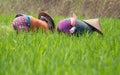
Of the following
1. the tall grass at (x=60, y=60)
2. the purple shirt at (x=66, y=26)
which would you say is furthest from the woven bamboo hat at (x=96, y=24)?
the tall grass at (x=60, y=60)

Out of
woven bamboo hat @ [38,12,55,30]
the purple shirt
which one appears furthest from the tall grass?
woven bamboo hat @ [38,12,55,30]

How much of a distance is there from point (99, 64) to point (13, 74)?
518mm

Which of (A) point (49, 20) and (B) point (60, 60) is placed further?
(A) point (49, 20)

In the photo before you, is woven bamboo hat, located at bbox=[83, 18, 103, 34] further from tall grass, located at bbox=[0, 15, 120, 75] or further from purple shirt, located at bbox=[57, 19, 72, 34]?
tall grass, located at bbox=[0, 15, 120, 75]

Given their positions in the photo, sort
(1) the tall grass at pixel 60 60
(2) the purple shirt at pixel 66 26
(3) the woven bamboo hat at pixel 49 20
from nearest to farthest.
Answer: (1) the tall grass at pixel 60 60, (2) the purple shirt at pixel 66 26, (3) the woven bamboo hat at pixel 49 20

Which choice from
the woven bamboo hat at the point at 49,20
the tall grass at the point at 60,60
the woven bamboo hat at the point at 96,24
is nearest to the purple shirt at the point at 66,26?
the woven bamboo hat at the point at 96,24

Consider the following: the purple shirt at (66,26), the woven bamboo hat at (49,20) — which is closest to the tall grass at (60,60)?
the purple shirt at (66,26)

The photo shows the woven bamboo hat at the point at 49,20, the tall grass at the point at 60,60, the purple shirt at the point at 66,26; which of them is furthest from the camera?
the woven bamboo hat at the point at 49,20

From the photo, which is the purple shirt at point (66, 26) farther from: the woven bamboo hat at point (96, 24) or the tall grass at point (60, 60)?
the tall grass at point (60, 60)

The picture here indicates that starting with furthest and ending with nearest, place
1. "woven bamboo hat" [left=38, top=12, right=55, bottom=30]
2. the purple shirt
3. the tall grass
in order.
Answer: "woven bamboo hat" [left=38, top=12, right=55, bottom=30] < the purple shirt < the tall grass

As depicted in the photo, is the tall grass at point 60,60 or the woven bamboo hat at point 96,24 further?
the woven bamboo hat at point 96,24

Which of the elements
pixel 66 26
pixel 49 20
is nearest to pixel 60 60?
pixel 66 26

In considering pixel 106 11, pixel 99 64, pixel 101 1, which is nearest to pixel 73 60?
pixel 99 64

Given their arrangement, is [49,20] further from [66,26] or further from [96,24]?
[96,24]
